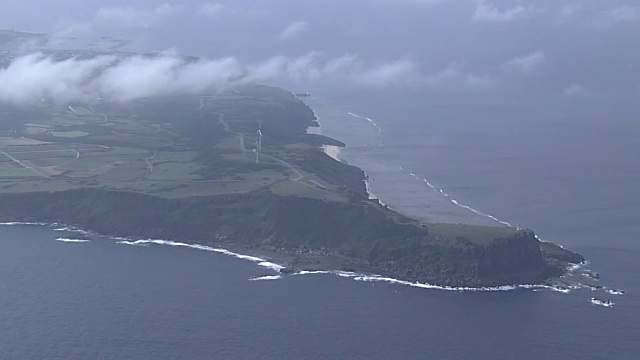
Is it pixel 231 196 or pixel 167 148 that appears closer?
pixel 231 196

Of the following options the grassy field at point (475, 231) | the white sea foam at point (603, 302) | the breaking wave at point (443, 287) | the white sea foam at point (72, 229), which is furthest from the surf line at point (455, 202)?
the white sea foam at point (72, 229)

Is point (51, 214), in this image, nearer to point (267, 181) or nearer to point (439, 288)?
point (267, 181)

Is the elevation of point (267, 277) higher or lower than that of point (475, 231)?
lower

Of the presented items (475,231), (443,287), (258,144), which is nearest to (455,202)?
(475,231)

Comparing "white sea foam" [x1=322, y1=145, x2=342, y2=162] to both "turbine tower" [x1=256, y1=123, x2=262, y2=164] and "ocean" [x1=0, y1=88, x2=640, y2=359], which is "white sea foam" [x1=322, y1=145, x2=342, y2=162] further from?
"ocean" [x1=0, y1=88, x2=640, y2=359]

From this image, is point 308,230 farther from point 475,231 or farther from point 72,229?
point 72,229

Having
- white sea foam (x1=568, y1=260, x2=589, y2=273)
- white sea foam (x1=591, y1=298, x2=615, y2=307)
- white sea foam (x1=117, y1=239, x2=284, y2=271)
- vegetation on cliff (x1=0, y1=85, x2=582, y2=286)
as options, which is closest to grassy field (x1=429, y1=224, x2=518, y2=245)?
vegetation on cliff (x1=0, y1=85, x2=582, y2=286)

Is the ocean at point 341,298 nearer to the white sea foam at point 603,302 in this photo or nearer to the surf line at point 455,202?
the surf line at point 455,202
